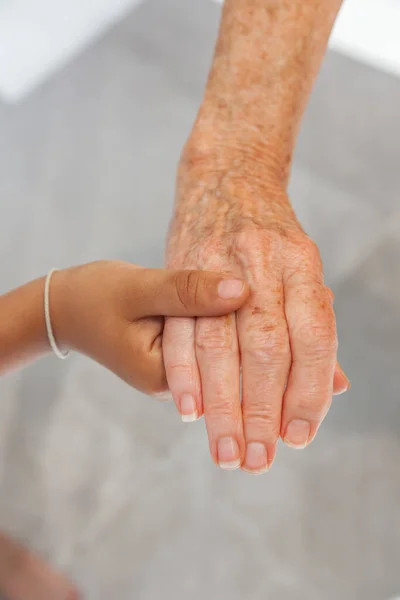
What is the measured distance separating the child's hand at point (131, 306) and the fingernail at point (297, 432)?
0.18 m

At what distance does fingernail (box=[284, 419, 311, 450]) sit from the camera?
78cm

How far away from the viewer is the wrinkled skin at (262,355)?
0.77 m

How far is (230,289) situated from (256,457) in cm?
→ 22

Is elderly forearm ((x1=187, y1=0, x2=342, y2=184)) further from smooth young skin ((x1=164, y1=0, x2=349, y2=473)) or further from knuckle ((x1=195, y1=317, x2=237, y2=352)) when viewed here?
knuckle ((x1=195, y1=317, x2=237, y2=352))

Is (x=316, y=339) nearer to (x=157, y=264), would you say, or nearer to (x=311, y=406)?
(x=311, y=406)

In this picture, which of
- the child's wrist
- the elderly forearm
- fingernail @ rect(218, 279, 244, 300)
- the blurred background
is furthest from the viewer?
the blurred background

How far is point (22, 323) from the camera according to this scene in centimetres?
92

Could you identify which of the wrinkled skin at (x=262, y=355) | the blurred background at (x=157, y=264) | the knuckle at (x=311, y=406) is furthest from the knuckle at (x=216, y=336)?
the blurred background at (x=157, y=264)

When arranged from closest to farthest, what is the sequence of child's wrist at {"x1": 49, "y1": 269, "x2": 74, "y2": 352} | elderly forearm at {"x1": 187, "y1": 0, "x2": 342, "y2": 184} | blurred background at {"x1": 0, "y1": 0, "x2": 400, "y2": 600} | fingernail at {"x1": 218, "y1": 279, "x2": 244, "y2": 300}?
1. fingernail at {"x1": 218, "y1": 279, "x2": 244, "y2": 300}
2. child's wrist at {"x1": 49, "y1": 269, "x2": 74, "y2": 352}
3. elderly forearm at {"x1": 187, "y1": 0, "x2": 342, "y2": 184}
4. blurred background at {"x1": 0, "y1": 0, "x2": 400, "y2": 600}

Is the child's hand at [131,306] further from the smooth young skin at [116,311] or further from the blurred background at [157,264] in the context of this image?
the blurred background at [157,264]

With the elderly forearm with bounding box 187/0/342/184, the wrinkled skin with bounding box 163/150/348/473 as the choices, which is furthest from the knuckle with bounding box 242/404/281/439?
the elderly forearm with bounding box 187/0/342/184

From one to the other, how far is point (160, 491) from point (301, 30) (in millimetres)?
1035

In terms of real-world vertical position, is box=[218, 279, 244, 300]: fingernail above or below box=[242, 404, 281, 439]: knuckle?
above

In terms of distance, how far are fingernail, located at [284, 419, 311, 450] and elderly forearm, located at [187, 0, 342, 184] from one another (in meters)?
0.45
